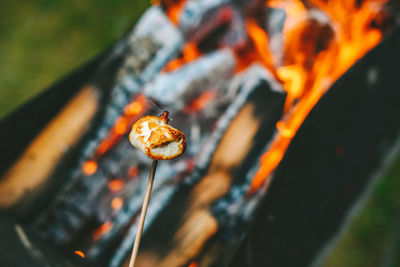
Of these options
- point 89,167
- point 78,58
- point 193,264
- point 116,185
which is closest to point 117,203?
point 116,185

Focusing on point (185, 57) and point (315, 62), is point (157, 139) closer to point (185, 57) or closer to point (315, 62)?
point (185, 57)

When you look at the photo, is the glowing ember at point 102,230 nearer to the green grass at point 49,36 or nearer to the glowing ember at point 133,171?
the glowing ember at point 133,171

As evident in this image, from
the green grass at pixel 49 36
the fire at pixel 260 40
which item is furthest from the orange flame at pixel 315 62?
the green grass at pixel 49 36

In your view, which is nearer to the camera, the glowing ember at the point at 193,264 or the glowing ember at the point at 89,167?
the glowing ember at the point at 193,264

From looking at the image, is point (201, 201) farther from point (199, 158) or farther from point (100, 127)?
point (100, 127)

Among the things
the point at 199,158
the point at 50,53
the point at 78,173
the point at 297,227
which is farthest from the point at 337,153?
the point at 50,53

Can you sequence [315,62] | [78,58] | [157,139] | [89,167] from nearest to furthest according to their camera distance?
[157,139], [89,167], [315,62], [78,58]
